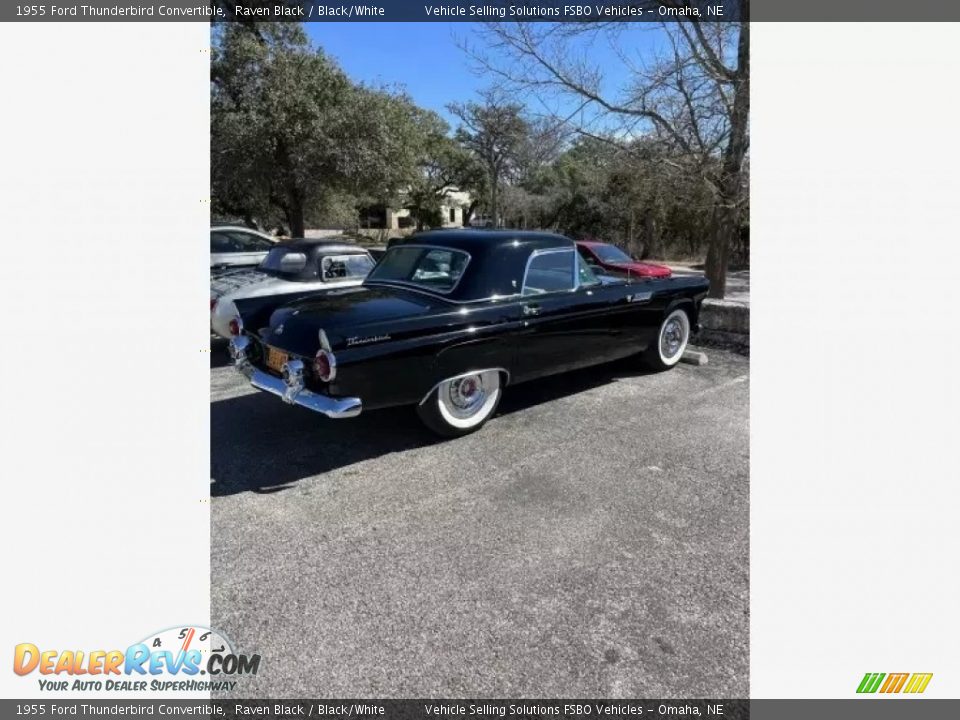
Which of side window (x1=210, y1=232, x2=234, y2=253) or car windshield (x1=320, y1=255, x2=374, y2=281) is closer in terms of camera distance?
car windshield (x1=320, y1=255, x2=374, y2=281)

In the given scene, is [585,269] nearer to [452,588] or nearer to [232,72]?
[452,588]

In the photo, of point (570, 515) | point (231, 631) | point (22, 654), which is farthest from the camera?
point (570, 515)

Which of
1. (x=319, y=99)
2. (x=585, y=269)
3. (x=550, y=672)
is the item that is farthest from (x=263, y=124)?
(x=550, y=672)

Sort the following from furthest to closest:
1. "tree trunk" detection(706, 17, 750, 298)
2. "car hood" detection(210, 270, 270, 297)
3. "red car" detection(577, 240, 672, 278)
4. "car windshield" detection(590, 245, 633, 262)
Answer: "car windshield" detection(590, 245, 633, 262)
"red car" detection(577, 240, 672, 278)
"tree trunk" detection(706, 17, 750, 298)
"car hood" detection(210, 270, 270, 297)

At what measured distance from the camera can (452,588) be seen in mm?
2533

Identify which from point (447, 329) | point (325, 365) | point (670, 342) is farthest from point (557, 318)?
point (670, 342)

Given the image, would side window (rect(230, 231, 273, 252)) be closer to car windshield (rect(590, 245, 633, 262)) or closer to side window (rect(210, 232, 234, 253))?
side window (rect(210, 232, 234, 253))

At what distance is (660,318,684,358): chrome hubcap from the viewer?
6124mm

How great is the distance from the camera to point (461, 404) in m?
4.30

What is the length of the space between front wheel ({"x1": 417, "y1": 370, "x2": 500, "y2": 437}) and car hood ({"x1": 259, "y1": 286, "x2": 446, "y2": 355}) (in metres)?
0.58

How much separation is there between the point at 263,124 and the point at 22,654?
1483 cm
